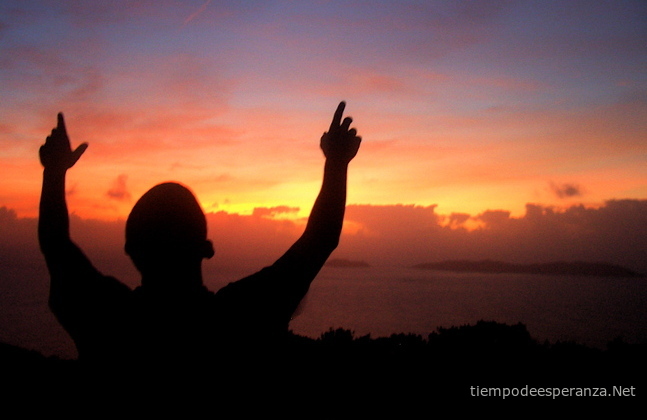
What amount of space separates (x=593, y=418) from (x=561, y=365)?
1.85m

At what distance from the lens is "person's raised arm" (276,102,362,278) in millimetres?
1670

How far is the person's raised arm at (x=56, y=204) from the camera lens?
1667 millimetres

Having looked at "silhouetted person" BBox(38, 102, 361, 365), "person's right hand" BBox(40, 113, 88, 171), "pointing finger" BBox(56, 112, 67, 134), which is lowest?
"silhouetted person" BBox(38, 102, 361, 365)

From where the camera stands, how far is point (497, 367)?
8.93m

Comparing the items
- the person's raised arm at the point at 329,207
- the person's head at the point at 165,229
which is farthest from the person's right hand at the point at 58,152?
the person's raised arm at the point at 329,207

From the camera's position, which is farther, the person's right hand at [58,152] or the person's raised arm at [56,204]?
the person's right hand at [58,152]

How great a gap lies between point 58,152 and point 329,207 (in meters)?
1.19

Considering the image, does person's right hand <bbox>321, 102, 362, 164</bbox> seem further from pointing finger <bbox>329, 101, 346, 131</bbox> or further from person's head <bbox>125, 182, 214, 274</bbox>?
person's head <bbox>125, 182, 214, 274</bbox>

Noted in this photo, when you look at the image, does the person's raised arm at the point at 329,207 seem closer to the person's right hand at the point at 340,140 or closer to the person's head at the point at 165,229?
the person's right hand at the point at 340,140

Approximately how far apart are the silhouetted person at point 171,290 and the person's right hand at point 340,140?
0.13m

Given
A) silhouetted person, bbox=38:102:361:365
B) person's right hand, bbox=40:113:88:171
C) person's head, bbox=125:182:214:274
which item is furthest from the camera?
person's right hand, bbox=40:113:88:171

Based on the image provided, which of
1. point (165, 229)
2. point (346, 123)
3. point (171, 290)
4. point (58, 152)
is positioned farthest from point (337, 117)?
point (58, 152)

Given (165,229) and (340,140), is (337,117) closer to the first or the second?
(340,140)

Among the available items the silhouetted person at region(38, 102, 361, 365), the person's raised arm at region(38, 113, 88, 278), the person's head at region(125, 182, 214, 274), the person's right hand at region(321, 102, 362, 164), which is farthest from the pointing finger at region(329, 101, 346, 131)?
the person's raised arm at region(38, 113, 88, 278)
